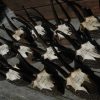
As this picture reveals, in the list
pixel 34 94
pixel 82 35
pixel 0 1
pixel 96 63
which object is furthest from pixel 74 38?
pixel 0 1

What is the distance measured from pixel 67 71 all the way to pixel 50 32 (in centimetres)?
33

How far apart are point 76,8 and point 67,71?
1.34 ft

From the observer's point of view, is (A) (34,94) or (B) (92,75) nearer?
(B) (92,75)

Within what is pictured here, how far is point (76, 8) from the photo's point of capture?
298 cm

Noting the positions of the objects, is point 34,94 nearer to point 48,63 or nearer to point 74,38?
point 48,63

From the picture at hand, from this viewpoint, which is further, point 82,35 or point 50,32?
point 50,32

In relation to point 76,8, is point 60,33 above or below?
below

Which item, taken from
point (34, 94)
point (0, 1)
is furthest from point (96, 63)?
point (0, 1)

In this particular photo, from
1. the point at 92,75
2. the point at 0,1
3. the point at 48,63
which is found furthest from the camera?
the point at 0,1

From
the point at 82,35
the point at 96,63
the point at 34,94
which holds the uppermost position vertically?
the point at 82,35

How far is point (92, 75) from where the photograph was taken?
8.95ft

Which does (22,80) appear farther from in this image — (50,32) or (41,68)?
(50,32)

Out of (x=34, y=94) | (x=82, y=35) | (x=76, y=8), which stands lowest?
(x=34, y=94)

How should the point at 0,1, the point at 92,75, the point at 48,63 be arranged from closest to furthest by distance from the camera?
the point at 92,75 < the point at 48,63 < the point at 0,1
